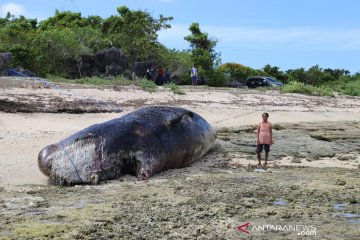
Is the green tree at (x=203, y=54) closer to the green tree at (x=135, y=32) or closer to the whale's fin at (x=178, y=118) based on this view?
the green tree at (x=135, y=32)

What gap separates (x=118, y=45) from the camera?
37.4 metres

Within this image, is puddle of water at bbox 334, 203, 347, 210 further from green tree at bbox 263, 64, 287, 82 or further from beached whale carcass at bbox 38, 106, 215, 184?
green tree at bbox 263, 64, 287, 82

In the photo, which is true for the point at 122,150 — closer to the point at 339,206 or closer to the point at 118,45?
the point at 339,206

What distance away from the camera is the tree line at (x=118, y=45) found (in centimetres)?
3219

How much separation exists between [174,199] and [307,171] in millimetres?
3599

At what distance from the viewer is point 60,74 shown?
31750 mm

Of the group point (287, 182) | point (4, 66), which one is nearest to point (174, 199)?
point (287, 182)

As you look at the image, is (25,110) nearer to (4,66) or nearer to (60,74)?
(4,66)

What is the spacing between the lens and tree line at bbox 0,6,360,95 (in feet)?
106

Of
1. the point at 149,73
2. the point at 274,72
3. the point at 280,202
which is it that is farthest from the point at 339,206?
the point at 274,72

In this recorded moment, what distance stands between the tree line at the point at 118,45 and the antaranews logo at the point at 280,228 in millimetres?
24191

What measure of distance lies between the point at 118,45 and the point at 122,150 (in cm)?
2865

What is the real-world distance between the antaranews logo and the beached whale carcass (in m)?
3.12

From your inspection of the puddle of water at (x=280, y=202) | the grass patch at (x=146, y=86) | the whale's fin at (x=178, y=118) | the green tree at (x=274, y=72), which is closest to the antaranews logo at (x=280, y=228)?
the puddle of water at (x=280, y=202)
